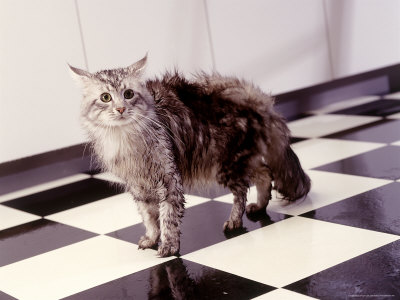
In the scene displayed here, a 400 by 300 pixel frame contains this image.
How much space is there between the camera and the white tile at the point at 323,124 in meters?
3.77

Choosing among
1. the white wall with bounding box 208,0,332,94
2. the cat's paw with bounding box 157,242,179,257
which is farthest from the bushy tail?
the white wall with bounding box 208,0,332,94

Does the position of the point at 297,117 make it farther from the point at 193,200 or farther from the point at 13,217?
the point at 13,217

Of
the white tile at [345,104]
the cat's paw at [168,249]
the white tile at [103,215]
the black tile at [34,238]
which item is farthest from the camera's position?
the white tile at [345,104]

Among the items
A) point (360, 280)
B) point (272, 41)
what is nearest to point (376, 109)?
point (272, 41)

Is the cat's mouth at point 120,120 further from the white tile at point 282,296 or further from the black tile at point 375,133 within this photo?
the black tile at point 375,133

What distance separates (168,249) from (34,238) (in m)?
0.62

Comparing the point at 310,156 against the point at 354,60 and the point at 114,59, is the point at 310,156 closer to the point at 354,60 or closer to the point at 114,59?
the point at 114,59

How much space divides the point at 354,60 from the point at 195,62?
112cm

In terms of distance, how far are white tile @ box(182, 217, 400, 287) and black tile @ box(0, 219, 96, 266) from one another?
552mm

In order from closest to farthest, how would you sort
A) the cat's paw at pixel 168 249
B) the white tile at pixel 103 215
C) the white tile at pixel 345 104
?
the cat's paw at pixel 168 249 < the white tile at pixel 103 215 < the white tile at pixel 345 104

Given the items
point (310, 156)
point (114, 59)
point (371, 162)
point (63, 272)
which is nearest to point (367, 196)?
point (371, 162)

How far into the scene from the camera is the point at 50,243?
8.23 ft

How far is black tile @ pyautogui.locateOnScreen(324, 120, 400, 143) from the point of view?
335cm

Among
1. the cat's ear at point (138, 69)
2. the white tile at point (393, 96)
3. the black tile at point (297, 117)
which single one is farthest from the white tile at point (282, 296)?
Answer: the white tile at point (393, 96)
